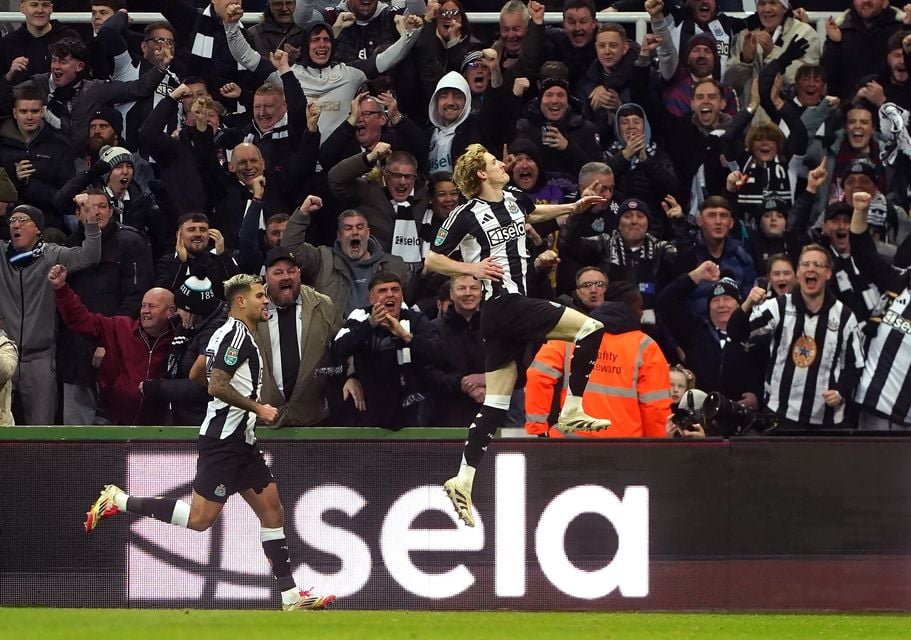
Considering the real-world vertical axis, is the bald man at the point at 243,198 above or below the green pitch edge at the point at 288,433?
above

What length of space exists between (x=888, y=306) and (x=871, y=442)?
1.71 m

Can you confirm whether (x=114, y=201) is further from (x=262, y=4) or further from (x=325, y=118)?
(x=262, y=4)

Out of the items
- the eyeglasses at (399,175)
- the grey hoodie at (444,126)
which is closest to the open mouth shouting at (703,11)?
the grey hoodie at (444,126)

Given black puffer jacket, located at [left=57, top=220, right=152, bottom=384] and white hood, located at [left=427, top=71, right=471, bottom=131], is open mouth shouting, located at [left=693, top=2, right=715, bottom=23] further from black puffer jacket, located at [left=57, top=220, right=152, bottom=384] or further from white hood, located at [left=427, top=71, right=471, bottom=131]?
black puffer jacket, located at [left=57, top=220, right=152, bottom=384]

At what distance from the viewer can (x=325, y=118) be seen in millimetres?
13531

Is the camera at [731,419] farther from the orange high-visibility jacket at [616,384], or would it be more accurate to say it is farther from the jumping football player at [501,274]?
the jumping football player at [501,274]

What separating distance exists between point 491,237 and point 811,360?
327 centimetres

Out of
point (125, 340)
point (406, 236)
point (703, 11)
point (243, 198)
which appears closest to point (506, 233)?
point (406, 236)

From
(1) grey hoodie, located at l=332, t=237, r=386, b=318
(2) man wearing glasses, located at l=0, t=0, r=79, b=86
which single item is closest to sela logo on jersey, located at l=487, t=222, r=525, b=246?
(1) grey hoodie, located at l=332, t=237, r=386, b=318

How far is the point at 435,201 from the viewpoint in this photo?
41.4ft

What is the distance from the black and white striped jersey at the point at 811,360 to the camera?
11383 millimetres

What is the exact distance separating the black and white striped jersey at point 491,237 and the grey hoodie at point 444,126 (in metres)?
3.74

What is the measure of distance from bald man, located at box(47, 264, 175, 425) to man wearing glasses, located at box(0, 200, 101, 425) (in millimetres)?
212

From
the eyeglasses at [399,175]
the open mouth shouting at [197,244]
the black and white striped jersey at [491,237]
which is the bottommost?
the open mouth shouting at [197,244]
